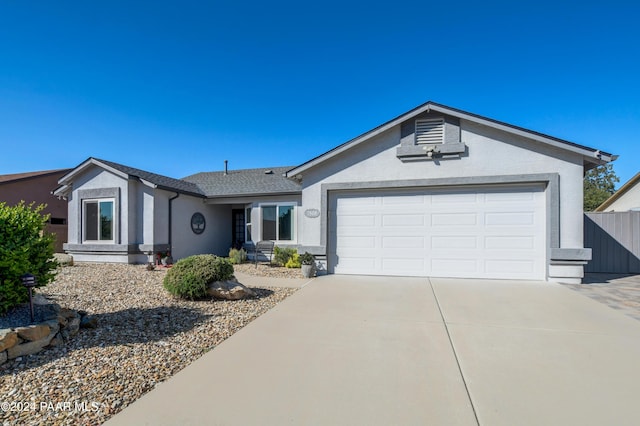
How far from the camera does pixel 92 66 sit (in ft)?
29.3

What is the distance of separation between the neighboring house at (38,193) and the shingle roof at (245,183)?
7602 millimetres

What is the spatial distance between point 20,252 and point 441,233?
8887mm

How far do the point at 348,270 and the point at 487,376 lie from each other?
6.03 m

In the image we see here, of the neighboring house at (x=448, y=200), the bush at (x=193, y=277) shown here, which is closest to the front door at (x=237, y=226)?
the neighboring house at (x=448, y=200)

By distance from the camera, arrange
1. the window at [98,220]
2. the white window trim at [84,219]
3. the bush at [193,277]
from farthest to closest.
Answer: the window at [98,220] → the white window trim at [84,219] → the bush at [193,277]

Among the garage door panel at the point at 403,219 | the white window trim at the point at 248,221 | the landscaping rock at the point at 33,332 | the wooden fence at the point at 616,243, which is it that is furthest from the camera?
the white window trim at the point at 248,221

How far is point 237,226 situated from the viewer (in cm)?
1516

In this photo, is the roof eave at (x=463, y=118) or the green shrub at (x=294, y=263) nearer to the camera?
the roof eave at (x=463, y=118)

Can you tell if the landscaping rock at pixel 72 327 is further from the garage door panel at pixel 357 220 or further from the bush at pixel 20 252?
the garage door panel at pixel 357 220

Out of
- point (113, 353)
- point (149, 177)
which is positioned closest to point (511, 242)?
point (113, 353)

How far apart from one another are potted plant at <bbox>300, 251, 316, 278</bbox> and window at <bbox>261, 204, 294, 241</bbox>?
3.73 meters

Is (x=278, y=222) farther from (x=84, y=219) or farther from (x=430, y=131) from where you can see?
(x=84, y=219)

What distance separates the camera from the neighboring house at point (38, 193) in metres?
14.9

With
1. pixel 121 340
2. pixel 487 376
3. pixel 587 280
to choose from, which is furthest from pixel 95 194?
pixel 587 280
